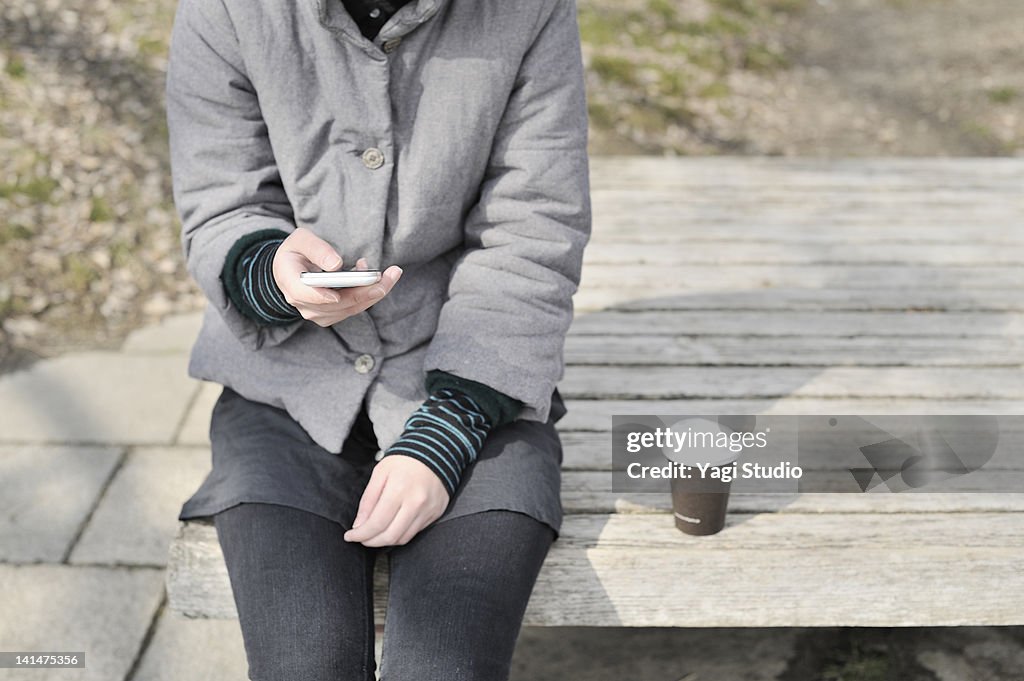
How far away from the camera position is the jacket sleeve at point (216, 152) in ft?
5.93

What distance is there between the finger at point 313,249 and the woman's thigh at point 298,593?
0.41 meters

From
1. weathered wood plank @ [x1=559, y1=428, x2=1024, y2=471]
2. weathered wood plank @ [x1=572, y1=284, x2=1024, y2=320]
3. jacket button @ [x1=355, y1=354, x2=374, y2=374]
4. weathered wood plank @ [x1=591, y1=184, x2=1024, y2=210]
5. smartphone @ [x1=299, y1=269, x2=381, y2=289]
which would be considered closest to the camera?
smartphone @ [x1=299, y1=269, x2=381, y2=289]

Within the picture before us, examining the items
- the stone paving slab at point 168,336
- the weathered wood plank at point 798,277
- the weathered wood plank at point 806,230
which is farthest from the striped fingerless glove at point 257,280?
the stone paving slab at point 168,336

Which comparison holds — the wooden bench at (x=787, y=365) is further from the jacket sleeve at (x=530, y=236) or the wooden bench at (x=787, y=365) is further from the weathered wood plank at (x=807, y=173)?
the jacket sleeve at (x=530, y=236)

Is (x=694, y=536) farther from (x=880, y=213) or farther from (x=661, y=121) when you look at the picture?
(x=661, y=121)

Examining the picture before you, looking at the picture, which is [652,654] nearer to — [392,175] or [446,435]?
[446,435]

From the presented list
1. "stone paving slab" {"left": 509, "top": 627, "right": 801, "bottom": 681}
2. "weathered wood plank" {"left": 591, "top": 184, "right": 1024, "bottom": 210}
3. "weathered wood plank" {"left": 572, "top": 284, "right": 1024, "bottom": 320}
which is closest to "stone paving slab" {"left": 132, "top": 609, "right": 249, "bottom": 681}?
"stone paving slab" {"left": 509, "top": 627, "right": 801, "bottom": 681}

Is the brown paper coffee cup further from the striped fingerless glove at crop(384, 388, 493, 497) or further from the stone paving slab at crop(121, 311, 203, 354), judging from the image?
the stone paving slab at crop(121, 311, 203, 354)

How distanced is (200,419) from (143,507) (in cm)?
41

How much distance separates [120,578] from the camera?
2.60 metres

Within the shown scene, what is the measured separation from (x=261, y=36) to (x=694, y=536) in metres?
1.20

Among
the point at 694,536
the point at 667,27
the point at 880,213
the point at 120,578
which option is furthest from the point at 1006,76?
the point at 120,578

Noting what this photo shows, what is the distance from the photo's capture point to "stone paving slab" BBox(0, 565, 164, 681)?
237 centimetres

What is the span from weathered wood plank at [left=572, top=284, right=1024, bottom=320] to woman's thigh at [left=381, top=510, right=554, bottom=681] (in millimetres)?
1209
